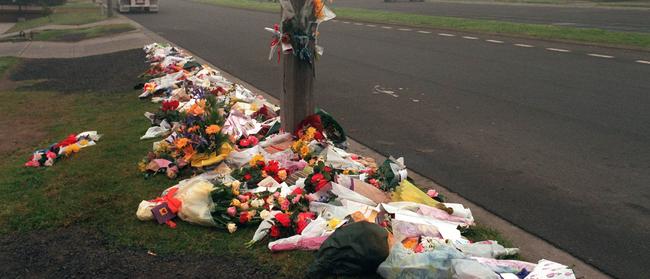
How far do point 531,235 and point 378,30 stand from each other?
19.3 meters

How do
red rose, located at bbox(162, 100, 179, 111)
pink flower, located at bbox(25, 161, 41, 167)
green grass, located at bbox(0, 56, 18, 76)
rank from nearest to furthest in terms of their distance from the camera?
1. pink flower, located at bbox(25, 161, 41, 167)
2. red rose, located at bbox(162, 100, 179, 111)
3. green grass, located at bbox(0, 56, 18, 76)

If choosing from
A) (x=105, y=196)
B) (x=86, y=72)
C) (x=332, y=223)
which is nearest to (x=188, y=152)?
(x=105, y=196)

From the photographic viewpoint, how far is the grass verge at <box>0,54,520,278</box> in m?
4.50

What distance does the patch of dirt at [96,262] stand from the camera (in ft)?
13.6

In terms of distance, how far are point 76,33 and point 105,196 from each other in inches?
849

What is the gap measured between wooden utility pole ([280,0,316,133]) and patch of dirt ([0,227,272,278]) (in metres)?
2.33

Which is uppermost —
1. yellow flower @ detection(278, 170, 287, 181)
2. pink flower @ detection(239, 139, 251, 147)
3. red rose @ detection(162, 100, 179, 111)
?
red rose @ detection(162, 100, 179, 111)

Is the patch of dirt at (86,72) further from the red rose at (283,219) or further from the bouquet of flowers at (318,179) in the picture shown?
the red rose at (283,219)

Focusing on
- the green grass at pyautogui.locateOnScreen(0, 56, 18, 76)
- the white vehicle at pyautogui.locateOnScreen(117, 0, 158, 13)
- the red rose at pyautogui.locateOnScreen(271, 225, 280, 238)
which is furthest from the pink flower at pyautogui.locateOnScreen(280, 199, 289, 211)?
the white vehicle at pyautogui.locateOnScreen(117, 0, 158, 13)

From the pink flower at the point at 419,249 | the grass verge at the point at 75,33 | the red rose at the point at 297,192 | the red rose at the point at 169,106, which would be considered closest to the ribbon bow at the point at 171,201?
the red rose at the point at 297,192

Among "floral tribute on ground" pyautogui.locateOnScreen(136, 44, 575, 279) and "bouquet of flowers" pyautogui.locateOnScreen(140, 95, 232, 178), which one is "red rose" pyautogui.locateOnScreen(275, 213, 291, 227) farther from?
"bouquet of flowers" pyautogui.locateOnScreen(140, 95, 232, 178)

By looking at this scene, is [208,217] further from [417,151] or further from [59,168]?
[417,151]

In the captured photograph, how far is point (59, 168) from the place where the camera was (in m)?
6.57

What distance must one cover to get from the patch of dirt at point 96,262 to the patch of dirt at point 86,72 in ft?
24.3
